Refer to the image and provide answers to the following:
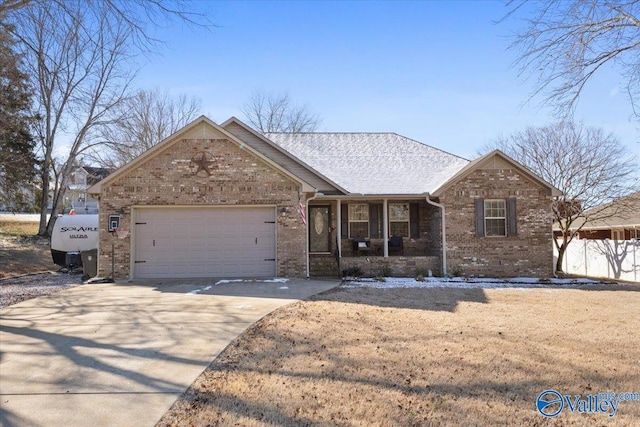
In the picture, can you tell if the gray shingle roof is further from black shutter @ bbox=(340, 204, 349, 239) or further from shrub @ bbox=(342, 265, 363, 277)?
shrub @ bbox=(342, 265, 363, 277)

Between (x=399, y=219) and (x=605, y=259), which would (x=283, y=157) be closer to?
(x=399, y=219)

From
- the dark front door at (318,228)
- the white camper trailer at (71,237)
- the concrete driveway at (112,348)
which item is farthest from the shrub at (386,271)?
the white camper trailer at (71,237)

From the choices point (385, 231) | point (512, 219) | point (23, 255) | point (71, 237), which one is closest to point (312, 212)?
point (385, 231)

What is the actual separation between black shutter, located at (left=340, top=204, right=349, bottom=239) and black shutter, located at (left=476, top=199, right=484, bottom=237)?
15.0 ft

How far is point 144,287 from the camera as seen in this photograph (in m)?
11.6

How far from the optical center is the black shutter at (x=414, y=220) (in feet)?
53.3

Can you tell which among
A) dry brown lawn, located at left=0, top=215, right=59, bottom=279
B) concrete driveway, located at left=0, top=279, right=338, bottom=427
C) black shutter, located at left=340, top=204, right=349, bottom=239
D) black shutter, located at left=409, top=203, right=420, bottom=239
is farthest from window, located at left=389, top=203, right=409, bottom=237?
dry brown lawn, located at left=0, top=215, right=59, bottom=279

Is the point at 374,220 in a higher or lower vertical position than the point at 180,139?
lower

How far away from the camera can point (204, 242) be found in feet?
44.1

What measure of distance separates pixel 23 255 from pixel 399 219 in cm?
1758

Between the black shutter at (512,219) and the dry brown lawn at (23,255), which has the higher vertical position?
the black shutter at (512,219)

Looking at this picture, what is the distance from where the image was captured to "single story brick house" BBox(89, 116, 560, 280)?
1316 centimetres

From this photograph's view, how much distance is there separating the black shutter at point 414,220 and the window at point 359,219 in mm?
1604

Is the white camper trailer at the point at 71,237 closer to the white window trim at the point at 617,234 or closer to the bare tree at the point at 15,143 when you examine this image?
the bare tree at the point at 15,143
